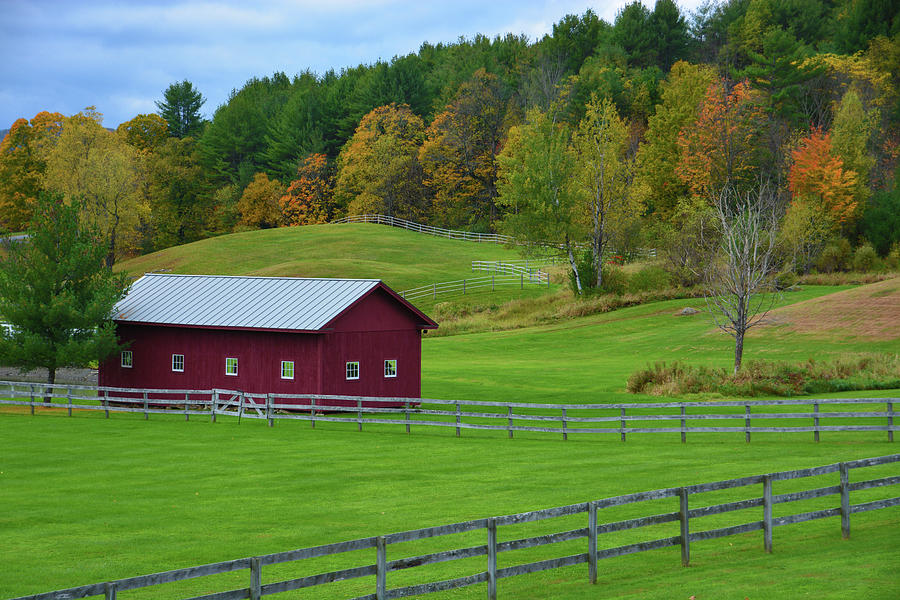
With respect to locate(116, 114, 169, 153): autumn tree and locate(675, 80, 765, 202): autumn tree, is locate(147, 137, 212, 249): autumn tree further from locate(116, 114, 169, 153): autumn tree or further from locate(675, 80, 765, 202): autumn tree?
locate(675, 80, 765, 202): autumn tree

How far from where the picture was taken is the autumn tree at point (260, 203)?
121 metres

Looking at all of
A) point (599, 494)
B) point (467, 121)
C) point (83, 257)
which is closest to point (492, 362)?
point (83, 257)

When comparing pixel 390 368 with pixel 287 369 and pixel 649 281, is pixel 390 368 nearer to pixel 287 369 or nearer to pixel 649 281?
pixel 287 369

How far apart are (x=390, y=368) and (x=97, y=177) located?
200 feet

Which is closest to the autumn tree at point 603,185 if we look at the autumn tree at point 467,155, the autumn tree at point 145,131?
the autumn tree at point 467,155

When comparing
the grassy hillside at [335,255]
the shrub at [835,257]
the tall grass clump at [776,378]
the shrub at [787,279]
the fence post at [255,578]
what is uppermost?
the grassy hillside at [335,255]

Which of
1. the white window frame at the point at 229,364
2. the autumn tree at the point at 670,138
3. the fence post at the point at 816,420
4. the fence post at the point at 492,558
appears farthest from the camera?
the autumn tree at the point at 670,138

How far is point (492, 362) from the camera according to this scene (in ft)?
169

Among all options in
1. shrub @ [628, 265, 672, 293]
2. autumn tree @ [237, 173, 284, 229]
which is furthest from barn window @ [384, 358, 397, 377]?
autumn tree @ [237, 173, 284, 229]

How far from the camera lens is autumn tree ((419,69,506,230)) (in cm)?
10731

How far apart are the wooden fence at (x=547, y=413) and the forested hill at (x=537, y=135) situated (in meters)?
37.2

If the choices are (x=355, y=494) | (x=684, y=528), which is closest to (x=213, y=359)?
(x=355, y=494)

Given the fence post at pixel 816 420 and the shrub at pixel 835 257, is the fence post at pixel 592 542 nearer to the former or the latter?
the fence post at pixel 816 420

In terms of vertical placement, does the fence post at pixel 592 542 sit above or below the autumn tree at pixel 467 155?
below
